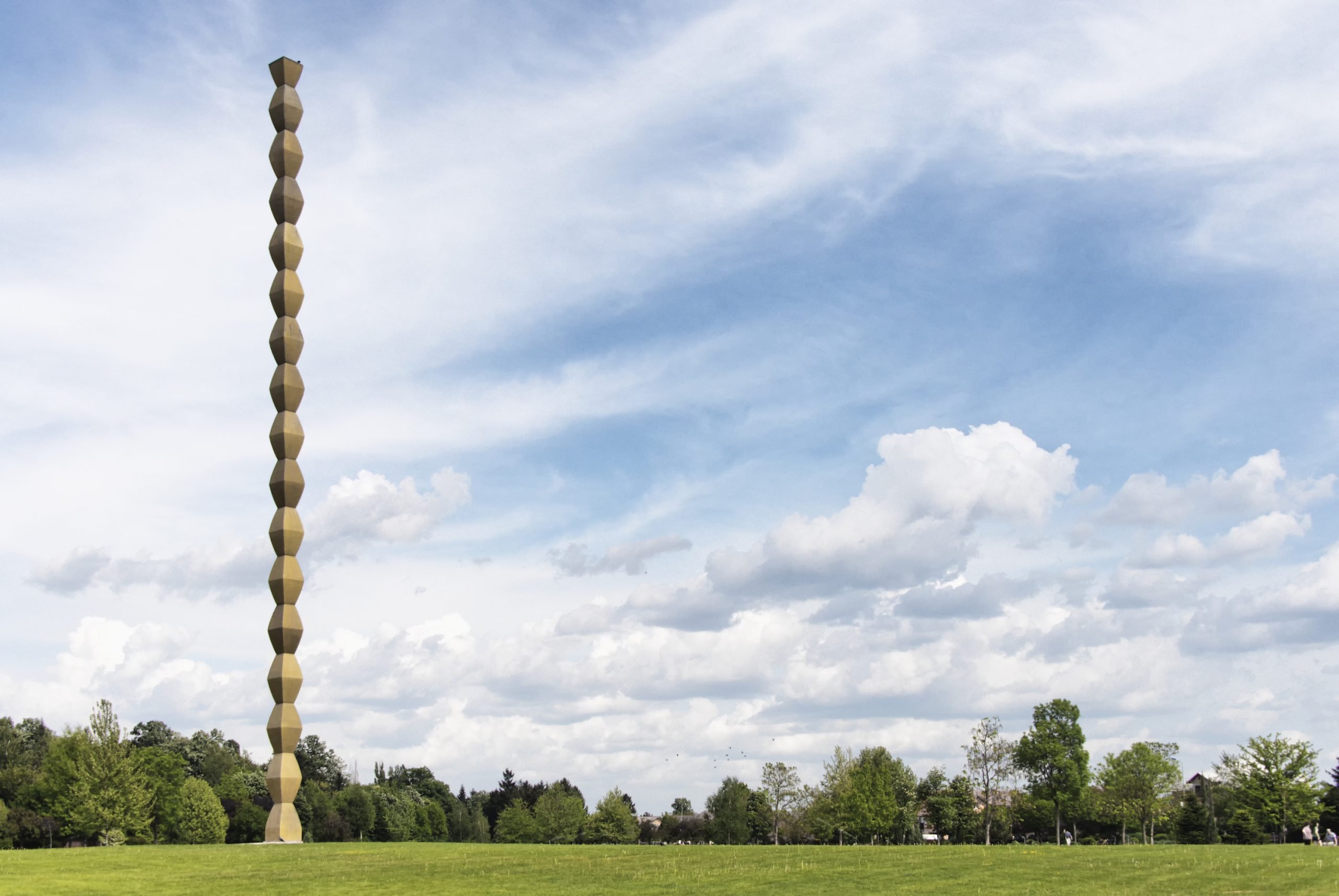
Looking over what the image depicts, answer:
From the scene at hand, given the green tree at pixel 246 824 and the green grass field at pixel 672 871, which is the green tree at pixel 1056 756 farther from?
the green tree at pixel 246 824

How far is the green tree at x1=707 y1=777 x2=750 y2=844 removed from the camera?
96.2 metres

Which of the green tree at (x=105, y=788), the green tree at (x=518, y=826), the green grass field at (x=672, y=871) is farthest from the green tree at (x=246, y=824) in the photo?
the green grass field at (x=672, y=871)

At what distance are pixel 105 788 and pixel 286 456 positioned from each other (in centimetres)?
2662

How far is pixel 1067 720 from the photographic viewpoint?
87750 mm

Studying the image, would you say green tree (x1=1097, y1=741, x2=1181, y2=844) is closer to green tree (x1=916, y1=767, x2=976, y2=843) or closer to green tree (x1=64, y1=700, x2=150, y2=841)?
green tree (x1=916, y1=767, x2=976, y2=843)

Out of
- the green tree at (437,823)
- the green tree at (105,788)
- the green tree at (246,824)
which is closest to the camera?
the green tree at (105,788)

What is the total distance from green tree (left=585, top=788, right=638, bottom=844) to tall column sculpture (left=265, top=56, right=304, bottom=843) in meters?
51.9

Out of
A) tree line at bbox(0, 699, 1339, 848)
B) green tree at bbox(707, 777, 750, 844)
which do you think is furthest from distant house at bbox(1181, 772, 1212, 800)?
green tree at bbox(707, 777, 750, 844)

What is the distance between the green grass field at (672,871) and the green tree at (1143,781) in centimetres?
5185

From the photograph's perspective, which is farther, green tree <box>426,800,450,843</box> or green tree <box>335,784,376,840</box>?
green tree <box>426,800,450,843</box>

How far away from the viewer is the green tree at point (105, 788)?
208 feet

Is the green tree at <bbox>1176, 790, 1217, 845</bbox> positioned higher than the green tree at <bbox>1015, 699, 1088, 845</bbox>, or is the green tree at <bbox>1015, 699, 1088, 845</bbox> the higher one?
the green tree at <bbox>1015, 699, 1088, 845</bbox>

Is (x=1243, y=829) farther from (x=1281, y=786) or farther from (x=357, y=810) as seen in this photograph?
(x=357, y=810)

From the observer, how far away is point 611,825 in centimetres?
9888
